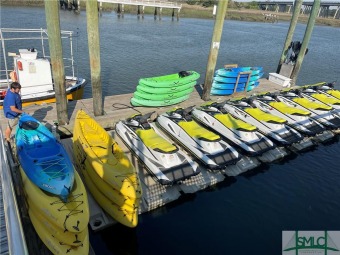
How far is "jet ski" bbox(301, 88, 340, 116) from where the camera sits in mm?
15586

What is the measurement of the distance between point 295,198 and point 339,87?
1885 centimetres

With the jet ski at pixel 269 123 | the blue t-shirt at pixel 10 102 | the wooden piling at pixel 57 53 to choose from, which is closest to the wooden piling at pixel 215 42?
the jet ski at pixel 269 123

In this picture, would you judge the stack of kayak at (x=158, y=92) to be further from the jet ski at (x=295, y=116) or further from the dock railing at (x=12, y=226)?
the dock railing at (x=12, y=226)

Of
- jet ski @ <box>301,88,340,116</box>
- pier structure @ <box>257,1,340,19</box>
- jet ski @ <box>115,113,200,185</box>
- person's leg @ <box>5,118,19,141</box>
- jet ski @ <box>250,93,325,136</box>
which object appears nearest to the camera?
jet ski @ <box>115,113,200,185</box>

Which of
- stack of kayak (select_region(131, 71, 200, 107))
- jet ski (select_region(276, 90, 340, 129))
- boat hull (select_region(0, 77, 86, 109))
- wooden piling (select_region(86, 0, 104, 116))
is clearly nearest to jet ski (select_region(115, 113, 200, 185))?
wooden piling (select_region(86, 0, 104, 116))

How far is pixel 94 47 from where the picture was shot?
10828mm

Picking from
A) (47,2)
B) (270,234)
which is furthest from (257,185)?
(47,2)

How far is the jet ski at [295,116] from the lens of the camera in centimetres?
1312

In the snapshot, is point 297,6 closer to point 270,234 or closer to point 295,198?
point 295,198

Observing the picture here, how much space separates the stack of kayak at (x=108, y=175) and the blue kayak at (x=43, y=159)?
2.64ft

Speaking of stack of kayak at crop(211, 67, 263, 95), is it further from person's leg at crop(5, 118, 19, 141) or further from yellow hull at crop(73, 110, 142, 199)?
person's leg at crop(5, 118, 19, 141)

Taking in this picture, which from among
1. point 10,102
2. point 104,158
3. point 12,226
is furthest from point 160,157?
point 12,226

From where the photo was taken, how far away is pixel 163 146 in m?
9.48

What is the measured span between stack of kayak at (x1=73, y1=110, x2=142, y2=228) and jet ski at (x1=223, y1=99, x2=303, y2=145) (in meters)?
7.38
